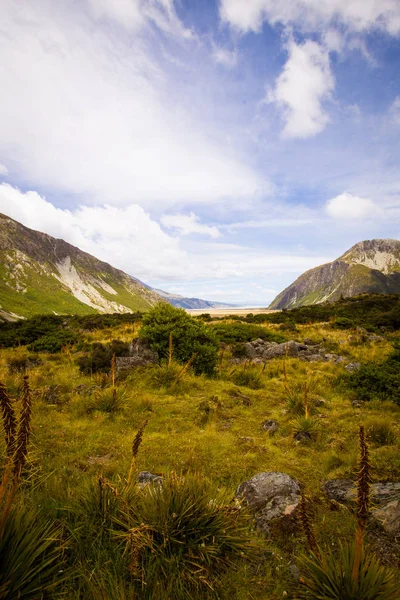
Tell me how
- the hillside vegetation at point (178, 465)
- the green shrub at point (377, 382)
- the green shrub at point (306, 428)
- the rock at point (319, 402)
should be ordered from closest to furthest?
the hillside vegetation at point (178, 465) < the green shrub at point (306, 428) < the rock at point (319, 402) < the green shrub at point (377, 382)

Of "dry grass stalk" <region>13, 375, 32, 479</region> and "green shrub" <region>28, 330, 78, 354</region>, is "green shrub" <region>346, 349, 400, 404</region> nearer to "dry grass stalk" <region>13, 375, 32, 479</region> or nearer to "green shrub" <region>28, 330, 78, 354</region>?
"dry grass stalk" <region>13, 375, 32, 479</region>

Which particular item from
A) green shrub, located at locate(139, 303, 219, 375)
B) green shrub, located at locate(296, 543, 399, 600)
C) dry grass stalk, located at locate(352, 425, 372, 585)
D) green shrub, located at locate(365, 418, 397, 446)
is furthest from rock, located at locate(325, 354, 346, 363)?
dry grass stalk, located at locate(352, 425, 372, 585)

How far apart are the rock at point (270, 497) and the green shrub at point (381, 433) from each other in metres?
2.85

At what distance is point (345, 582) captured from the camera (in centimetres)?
227

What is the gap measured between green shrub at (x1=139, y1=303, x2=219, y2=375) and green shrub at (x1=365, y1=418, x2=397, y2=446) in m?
6.45

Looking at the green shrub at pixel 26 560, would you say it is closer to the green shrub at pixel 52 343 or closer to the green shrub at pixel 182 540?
the green shrub at pixel 182 540

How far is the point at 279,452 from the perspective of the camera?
601cm

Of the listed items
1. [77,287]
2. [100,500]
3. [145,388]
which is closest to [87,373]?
[145,388]

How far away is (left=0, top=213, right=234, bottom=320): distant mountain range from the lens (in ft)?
389

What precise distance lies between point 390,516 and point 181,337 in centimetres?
963

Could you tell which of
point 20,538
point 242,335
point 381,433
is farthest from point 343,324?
point 20,538

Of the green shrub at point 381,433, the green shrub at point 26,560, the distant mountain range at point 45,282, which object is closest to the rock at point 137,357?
the green shrub at point 381,433

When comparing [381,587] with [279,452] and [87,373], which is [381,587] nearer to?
[279,452]

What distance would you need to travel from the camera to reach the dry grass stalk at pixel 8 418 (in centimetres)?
195
